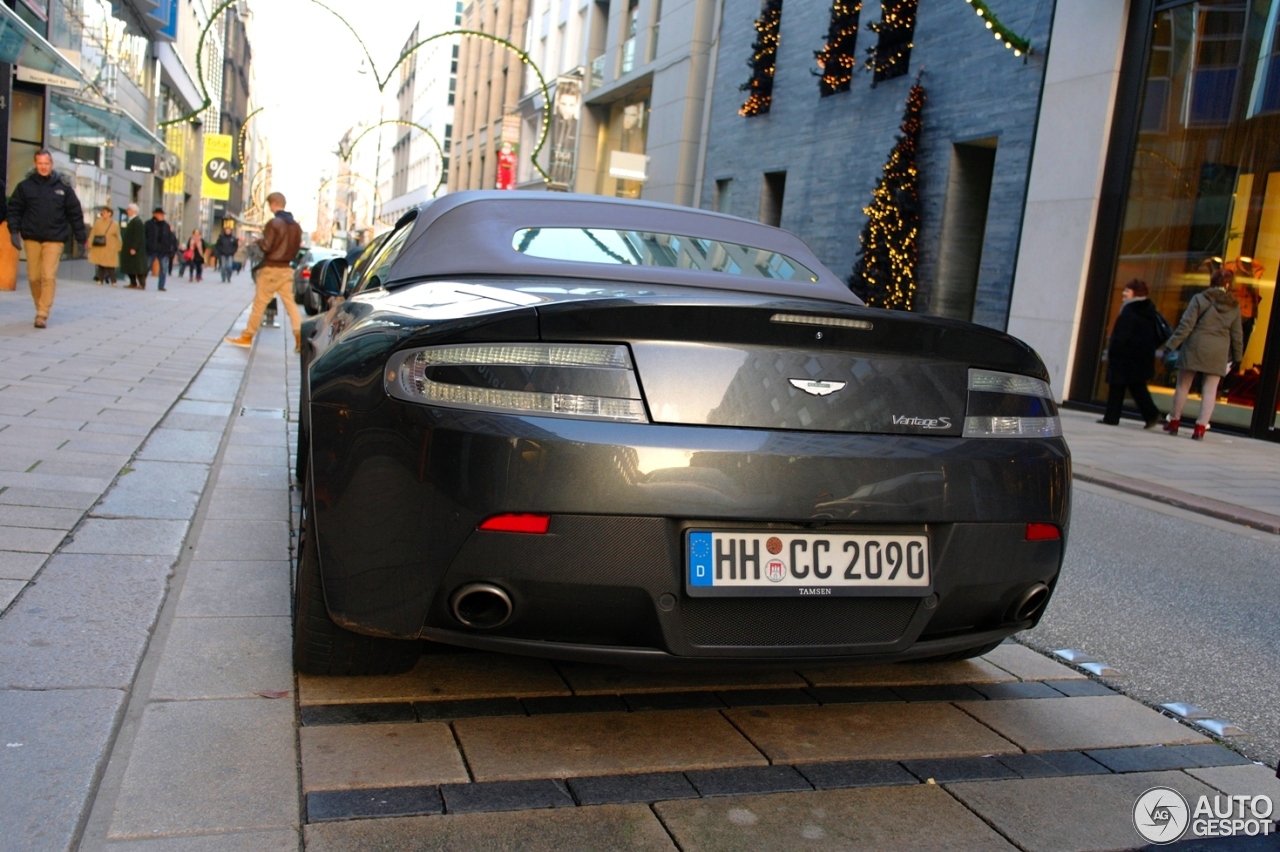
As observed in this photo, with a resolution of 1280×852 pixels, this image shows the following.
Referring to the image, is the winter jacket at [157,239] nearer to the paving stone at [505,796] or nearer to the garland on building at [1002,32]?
the garland on building at [1002,32]

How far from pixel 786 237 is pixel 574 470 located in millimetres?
2222

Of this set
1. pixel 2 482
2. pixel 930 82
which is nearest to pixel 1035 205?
pixel 930 82

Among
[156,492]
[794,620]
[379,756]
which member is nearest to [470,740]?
[379,756]

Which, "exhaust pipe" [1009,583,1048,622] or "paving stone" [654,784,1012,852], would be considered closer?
"paving stone" [654,784,1012,852]

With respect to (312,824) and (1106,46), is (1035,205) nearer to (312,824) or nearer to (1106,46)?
(1106,46)

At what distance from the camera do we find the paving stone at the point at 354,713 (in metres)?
2.76

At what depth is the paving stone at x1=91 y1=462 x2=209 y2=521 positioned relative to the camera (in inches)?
184

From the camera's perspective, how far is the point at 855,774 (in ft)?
8.82

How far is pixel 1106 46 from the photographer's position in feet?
48.0

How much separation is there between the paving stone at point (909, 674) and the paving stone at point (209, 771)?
1.50m

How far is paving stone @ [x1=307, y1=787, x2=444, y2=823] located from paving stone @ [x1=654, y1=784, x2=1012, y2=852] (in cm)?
47

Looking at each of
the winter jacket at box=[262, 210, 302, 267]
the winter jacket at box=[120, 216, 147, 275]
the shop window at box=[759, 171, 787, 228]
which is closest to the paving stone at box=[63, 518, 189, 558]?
the winter jacket at box=[262, 210, 302, 267]

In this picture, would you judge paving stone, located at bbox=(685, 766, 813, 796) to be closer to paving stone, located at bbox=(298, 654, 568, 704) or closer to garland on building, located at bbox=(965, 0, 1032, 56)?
paving stone, located at bbox=(298, 654, 568, 704)

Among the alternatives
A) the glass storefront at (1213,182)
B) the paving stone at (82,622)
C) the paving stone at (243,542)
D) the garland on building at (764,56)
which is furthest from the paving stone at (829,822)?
the garland on building at (764,56)
